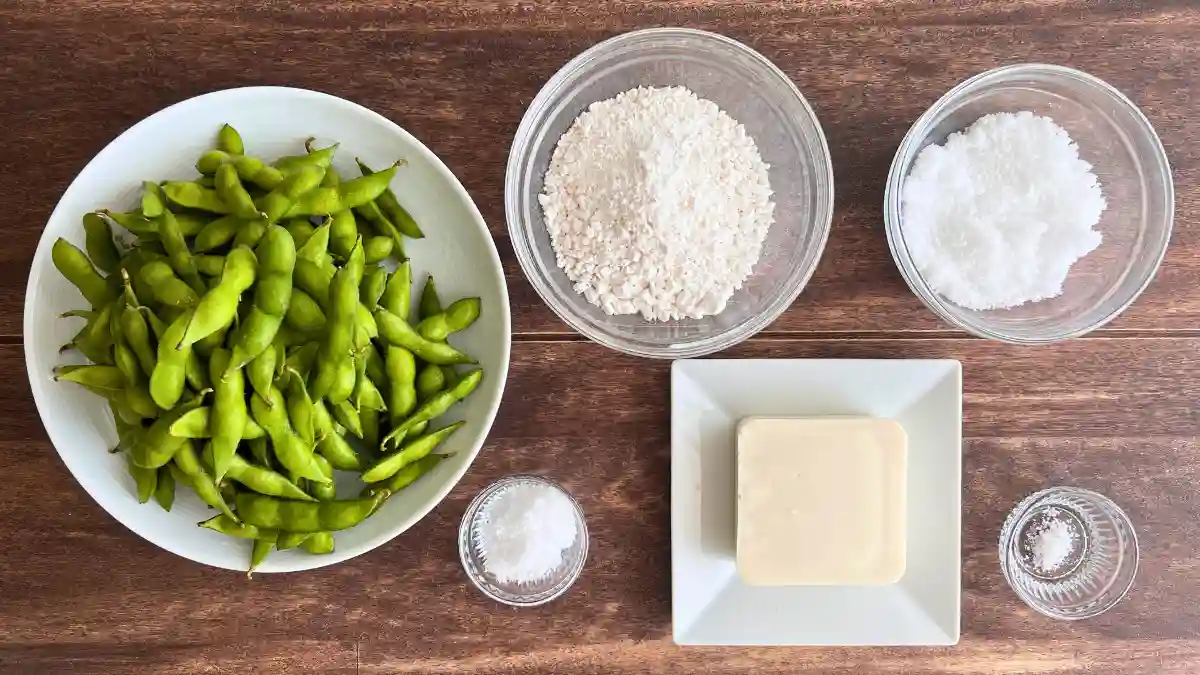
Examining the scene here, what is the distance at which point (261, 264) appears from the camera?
3.22 feet

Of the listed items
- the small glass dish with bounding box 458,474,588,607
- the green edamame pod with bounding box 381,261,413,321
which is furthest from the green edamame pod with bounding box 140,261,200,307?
the small glass dish with bounding box 458,474,588,607

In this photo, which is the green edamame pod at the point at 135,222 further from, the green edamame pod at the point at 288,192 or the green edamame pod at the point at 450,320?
the green edamame pod at the point at 450,320

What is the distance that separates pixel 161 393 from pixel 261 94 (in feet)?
1.22

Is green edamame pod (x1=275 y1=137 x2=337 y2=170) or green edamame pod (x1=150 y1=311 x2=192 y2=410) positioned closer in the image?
green edamame pod (x1=150 y1=311 x2=192 y2=410)

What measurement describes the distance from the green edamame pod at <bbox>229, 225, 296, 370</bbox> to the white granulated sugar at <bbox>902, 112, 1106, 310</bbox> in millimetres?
741

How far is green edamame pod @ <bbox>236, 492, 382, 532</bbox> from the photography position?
42.1 inches

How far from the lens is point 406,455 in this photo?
1.08 m

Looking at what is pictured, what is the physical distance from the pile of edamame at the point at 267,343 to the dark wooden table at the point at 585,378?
128mm

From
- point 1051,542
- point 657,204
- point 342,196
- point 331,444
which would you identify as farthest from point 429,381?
point 1051,542

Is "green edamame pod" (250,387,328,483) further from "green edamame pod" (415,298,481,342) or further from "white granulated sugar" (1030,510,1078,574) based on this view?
"white granulated sugar" (1030,510,1078,574)

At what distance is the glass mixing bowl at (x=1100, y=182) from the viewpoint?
3.77ft

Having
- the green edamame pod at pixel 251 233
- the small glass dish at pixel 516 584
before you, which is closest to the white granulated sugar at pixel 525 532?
the small glass dish at pixel 516 584

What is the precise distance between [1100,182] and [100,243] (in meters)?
1.25

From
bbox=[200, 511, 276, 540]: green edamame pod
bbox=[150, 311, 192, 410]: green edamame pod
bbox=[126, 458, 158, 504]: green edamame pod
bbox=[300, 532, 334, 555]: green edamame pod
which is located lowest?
bbox=[300, 532, 334, 555]: green edamame pod
